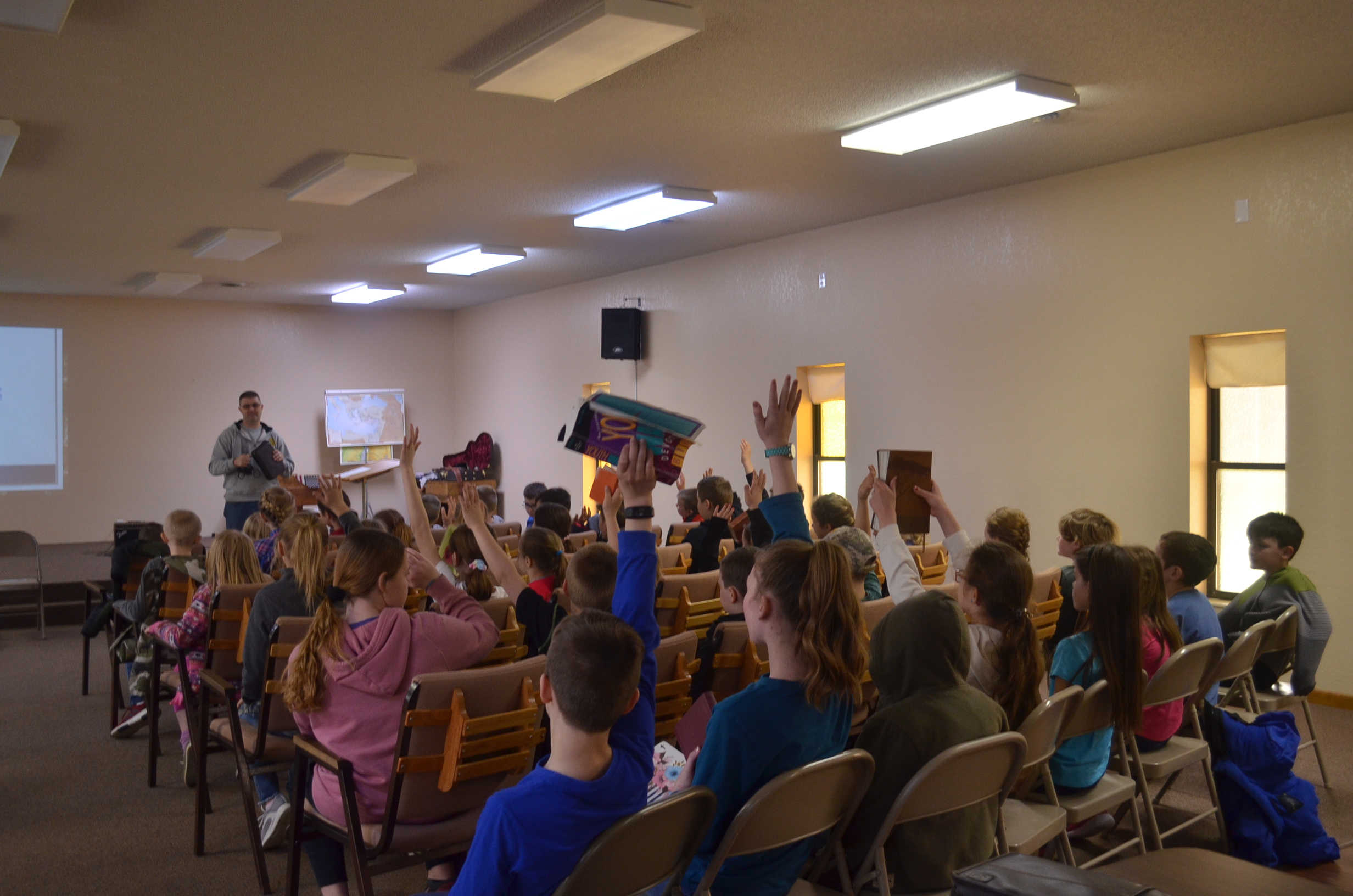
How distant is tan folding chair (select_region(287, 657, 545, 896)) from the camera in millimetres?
2537

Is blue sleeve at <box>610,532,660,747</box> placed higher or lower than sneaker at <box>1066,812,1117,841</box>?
higher

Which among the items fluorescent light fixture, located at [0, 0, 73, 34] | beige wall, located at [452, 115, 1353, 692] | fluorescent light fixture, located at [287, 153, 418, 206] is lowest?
beige wall, located at [452, 115, 1353, 692]

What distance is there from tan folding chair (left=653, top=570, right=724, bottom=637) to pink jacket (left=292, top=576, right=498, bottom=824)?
149 cm

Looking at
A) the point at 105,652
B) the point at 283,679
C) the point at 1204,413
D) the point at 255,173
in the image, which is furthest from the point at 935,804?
Result: the point at 105,652

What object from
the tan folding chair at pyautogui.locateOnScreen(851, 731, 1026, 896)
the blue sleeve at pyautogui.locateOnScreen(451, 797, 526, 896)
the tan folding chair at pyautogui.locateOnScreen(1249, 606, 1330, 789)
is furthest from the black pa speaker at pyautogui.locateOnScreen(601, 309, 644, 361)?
the blue sleeve at pyautogui.locateOnScreen(451, 797, 526, 896)

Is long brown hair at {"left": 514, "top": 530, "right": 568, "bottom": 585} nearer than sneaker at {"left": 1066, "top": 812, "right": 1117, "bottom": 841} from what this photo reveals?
No

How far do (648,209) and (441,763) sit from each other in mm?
5439

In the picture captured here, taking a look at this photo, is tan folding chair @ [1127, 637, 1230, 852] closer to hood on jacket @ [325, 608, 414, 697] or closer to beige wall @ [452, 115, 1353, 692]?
hood on jacket @ [325, 608, 414, 697]

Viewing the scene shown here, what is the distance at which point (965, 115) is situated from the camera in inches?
199

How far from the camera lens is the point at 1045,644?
446 cm

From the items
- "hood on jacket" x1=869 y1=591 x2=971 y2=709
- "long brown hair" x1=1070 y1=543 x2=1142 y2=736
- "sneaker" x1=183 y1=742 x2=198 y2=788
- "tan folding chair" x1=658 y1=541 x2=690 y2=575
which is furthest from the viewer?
"tan folding chair" x1=658 y1=541 x2=690 y2=575

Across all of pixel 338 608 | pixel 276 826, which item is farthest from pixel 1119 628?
pixel 276 826

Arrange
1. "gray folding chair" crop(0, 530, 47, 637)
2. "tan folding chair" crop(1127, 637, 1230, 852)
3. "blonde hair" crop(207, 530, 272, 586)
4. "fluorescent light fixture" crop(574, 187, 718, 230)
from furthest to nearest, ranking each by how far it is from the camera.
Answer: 1. "gray folding chair" crop(0, 530, 47, 637)
2. "fluorescent light fixture" crop(574, 187, 718, 230)
3. "blonde hair" crop(207, 530, 272, 586)
4. "tan folding chair" crop(1127, 637, 1230, 852)

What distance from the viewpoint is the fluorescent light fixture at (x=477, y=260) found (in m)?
9.34
